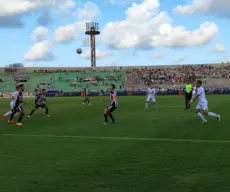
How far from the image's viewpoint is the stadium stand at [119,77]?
77875mm

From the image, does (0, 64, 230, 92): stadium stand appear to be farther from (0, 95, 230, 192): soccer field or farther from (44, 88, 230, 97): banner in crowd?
(0, 95, 230, 192): soccer field

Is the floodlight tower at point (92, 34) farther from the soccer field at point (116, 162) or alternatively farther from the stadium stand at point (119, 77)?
the soccer field at point (116, 162)

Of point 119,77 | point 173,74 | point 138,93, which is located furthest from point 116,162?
point 173,74

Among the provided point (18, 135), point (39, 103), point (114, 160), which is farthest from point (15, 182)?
point (39, 103)

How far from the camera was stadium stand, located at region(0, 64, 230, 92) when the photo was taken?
3066 inches

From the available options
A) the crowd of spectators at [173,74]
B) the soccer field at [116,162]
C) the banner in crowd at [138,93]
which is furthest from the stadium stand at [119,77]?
the soccer field at [116,162]

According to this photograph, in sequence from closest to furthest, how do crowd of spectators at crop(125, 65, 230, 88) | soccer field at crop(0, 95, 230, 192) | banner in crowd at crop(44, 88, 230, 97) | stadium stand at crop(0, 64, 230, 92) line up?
soccer field at crop(0, 95, 230, 192) → banner in crowd at crop(44, 88, 230, 97) → stadium stand at crop(0, 64, 230, 92) → crowd of spectators at crop(125, 65, 230, 88)

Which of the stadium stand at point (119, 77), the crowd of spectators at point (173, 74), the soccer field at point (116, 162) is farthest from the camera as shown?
the crowd of spectators at point (173, 74)

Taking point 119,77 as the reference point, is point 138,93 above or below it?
below

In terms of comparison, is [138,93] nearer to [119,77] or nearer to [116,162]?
[119,77]

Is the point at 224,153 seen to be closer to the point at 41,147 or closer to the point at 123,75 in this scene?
the point at 41,147

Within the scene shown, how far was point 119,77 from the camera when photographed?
268 ft

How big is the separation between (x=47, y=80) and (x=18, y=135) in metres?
68.0

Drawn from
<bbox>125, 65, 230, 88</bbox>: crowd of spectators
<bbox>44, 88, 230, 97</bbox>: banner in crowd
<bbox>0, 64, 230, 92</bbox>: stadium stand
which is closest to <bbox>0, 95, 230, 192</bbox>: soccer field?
<bbox>44, 88, 230, 97</bbox>: banner in crowd
